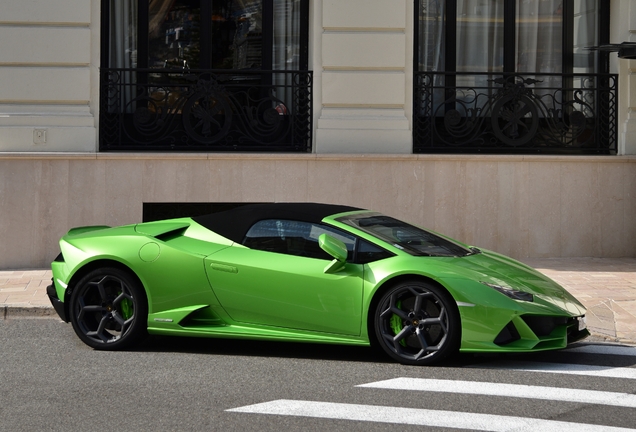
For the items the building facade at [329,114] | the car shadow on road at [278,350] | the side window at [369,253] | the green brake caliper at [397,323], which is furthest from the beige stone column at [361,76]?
the green brake caliper at [397,323]

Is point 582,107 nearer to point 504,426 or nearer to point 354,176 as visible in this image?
point 354,176

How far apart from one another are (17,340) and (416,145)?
7432 mm

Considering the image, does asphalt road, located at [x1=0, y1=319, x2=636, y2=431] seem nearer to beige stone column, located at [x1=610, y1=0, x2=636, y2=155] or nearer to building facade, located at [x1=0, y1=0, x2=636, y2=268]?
building facade, located at [x1=0, y1=0, x2=636, y2=268]

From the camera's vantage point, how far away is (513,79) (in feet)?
48.8

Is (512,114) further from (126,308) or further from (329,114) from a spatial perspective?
(126,308)

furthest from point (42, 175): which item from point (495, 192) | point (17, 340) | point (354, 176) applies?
point (495, 192)

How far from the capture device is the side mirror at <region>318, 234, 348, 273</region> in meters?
7.43

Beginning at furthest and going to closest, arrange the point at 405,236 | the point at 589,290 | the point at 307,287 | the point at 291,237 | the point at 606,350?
the point at 589,290 < the point at 606,350 < the point at 405,236 < the point at 291,237 < the point at 307,287

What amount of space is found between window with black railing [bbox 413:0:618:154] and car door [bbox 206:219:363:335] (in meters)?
6.91

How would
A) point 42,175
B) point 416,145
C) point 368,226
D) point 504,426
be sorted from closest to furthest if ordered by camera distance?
point 504,426
point 368,226
point 42,175
point 416,145

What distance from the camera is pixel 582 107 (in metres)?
14.9

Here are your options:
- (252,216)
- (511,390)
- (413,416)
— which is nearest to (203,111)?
(252,216)

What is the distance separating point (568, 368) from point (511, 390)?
3.25 ft

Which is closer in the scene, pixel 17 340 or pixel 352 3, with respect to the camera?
pixel 17 340
